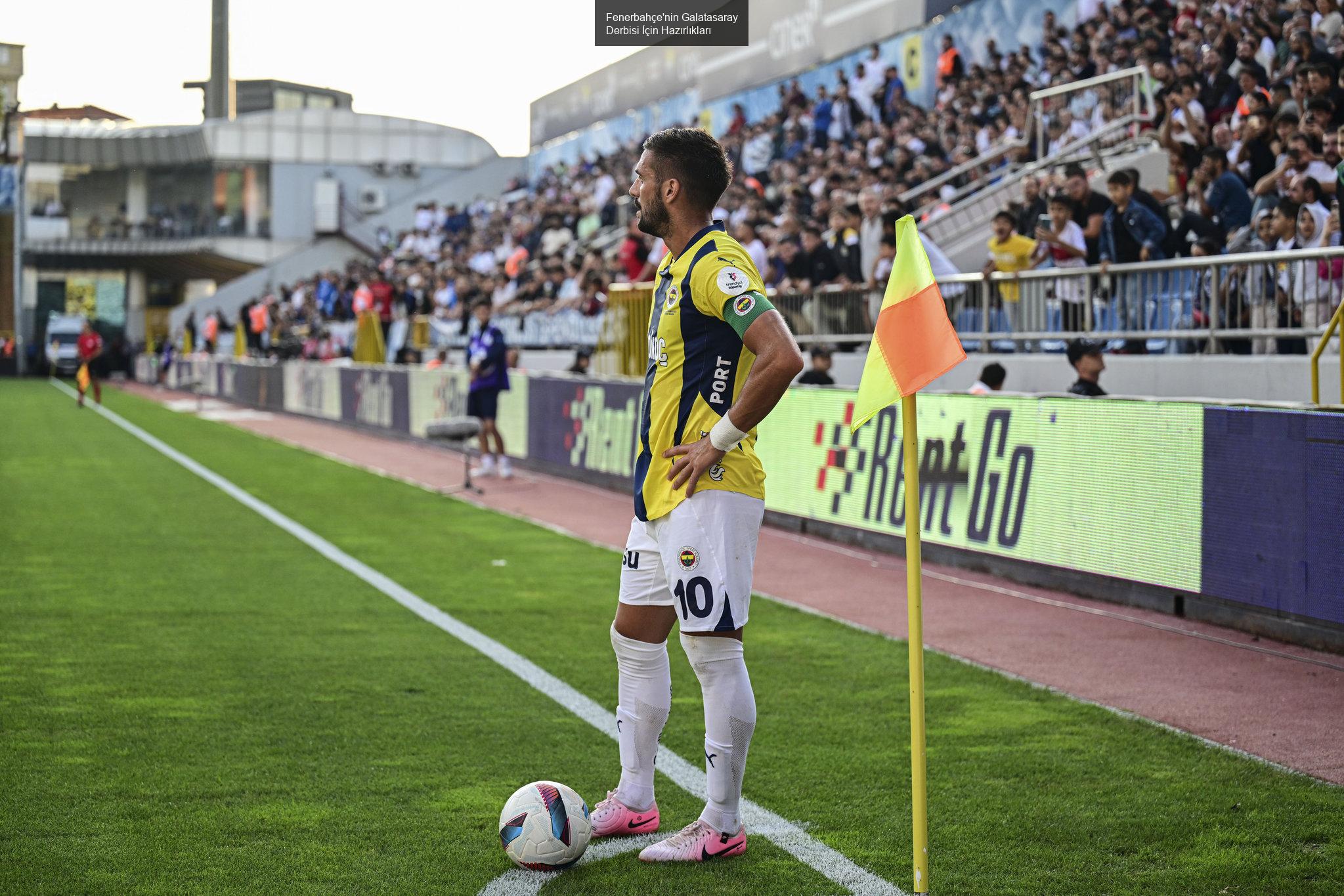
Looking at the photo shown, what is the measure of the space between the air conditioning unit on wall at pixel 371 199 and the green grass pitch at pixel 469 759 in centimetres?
5507

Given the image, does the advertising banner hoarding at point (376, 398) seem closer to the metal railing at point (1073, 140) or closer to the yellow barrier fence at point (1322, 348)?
the metal railing at point (1073, 140)

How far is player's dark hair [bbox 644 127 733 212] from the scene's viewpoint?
4602 millimetres

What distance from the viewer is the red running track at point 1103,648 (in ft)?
Answer: 21.6

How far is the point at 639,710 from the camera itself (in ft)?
15.9

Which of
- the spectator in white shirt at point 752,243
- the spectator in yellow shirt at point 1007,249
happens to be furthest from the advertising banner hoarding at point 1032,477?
the spectator in white shirt at point 752,243

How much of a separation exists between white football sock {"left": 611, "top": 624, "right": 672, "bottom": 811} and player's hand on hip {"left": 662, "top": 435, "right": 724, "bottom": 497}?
62 centimetres

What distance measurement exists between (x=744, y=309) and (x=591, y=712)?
9.46 feet

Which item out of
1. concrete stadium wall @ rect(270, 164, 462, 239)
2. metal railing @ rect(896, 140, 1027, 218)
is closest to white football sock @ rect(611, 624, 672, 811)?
metal railing @ rect(896, 140, 1027, 218)

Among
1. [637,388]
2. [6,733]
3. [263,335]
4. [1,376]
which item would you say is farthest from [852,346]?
[1,376]

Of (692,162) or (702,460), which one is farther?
(692,162)

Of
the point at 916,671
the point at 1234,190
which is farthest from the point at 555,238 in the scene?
the point at 916,671

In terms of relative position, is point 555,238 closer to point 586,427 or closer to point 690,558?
point 586,427

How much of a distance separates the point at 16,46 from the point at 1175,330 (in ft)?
289

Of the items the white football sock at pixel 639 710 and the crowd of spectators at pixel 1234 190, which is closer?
the white football sock at pixel 639 710
